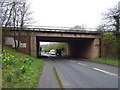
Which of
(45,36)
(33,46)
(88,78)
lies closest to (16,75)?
(88,78)

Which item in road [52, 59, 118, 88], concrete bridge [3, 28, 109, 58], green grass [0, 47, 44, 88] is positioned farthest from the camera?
concrete bridge [3, 28, 109, 58]

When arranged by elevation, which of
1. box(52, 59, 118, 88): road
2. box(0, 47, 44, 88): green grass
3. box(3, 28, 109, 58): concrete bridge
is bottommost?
box(52, 59, 118, 88): road

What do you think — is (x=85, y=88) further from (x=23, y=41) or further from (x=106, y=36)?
(x=23, y=41)

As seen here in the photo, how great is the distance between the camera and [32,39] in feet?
112

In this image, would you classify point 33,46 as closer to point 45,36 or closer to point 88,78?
point 45,36

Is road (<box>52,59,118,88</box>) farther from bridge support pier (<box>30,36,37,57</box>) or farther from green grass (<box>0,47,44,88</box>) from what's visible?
bridge support pier (<box>30,36,37,57</box>)

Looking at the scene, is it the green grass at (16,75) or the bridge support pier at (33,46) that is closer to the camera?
the green grass at (16,75)

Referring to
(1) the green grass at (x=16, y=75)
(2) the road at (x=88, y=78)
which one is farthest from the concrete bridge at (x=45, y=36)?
(1) the green grass at (x=16, y=75)

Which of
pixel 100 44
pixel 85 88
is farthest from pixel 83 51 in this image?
pixel 85 88

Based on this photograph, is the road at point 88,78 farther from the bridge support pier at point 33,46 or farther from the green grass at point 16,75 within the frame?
the bridge support pier at point 33,46

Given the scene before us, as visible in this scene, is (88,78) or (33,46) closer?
(88,78)

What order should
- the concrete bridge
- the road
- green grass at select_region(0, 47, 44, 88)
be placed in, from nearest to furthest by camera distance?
green grass at select_region(0, 47, 44, 88) < the road < the concrete bridge

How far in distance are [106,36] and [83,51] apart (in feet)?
50.1

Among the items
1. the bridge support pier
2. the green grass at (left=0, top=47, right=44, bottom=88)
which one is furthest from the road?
the bridge support pier
